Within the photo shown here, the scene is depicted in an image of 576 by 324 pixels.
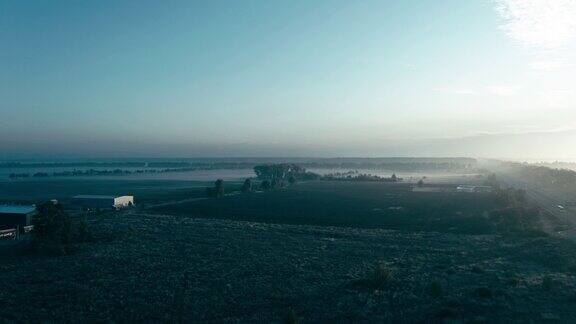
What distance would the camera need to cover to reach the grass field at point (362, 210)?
50000 mm

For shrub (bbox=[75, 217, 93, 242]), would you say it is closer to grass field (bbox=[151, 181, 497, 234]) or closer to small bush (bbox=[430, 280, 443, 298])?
grass field (bbox=[151, 181, 497, 234])

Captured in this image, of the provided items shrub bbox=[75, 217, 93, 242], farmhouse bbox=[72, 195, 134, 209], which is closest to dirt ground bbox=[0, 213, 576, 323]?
shrub bbox=[75, 217, 93, 242]

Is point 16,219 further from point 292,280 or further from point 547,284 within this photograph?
point 547,284

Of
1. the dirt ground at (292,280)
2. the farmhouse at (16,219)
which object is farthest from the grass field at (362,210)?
the farmhouse at (16,219)

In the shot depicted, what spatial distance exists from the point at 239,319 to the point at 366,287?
721cm

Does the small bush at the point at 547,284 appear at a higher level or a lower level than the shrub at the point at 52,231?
lower

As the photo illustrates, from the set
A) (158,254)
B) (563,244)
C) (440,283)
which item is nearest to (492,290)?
(440,283)

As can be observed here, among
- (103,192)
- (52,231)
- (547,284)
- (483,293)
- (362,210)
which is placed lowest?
(362,210)

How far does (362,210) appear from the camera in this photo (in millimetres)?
62188

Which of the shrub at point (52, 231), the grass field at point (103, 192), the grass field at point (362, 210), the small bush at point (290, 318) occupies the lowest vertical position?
the grass field at point (362, 210)

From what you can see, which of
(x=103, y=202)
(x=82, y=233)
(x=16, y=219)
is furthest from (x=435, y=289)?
(x=103, y=202)

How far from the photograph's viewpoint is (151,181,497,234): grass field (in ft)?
164

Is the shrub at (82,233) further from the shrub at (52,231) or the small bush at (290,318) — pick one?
the small bush at (290,318)

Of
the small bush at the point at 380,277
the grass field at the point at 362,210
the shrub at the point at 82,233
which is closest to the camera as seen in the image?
the small bush at the point at 380,277
